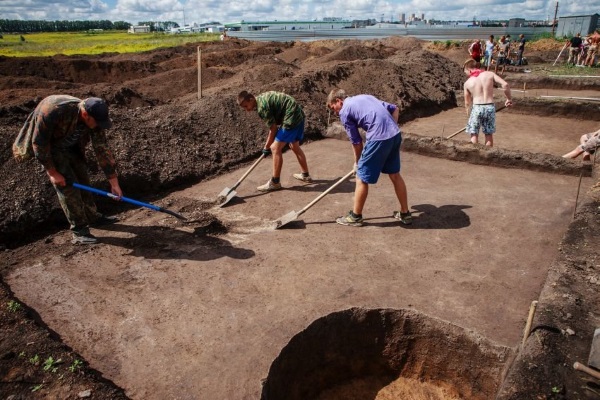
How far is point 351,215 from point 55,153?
10.6 feet

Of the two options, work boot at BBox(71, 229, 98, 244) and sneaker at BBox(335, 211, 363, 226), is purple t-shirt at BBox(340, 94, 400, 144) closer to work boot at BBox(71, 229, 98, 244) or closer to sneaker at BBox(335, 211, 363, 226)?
sneaker at BBox(335, 211, 363, 226)

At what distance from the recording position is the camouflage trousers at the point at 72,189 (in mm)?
4383

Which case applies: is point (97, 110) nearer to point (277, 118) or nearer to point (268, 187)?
point (277, 118)

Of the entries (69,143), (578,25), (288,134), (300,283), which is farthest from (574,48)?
(69,143)

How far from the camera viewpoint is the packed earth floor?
2971 millimetres

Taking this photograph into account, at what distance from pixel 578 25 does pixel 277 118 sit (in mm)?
31088

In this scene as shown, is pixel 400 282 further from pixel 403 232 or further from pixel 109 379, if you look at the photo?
pixel 109 379

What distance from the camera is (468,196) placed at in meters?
5.70

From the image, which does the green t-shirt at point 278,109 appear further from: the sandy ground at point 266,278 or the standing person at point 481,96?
the standing person at point 481,96

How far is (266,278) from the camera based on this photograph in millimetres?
4023

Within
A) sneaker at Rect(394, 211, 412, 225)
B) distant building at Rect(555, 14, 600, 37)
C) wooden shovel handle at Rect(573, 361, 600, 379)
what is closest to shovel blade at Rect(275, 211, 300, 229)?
sneaker at Rect(394, 211, 412, 225)

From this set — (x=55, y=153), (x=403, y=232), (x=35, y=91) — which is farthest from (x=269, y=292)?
(x=35, y=91)

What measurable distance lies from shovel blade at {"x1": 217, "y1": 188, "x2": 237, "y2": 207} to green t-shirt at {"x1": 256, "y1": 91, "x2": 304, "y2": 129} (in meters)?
1.07

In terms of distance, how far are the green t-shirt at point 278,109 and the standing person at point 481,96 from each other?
9.56 feet
